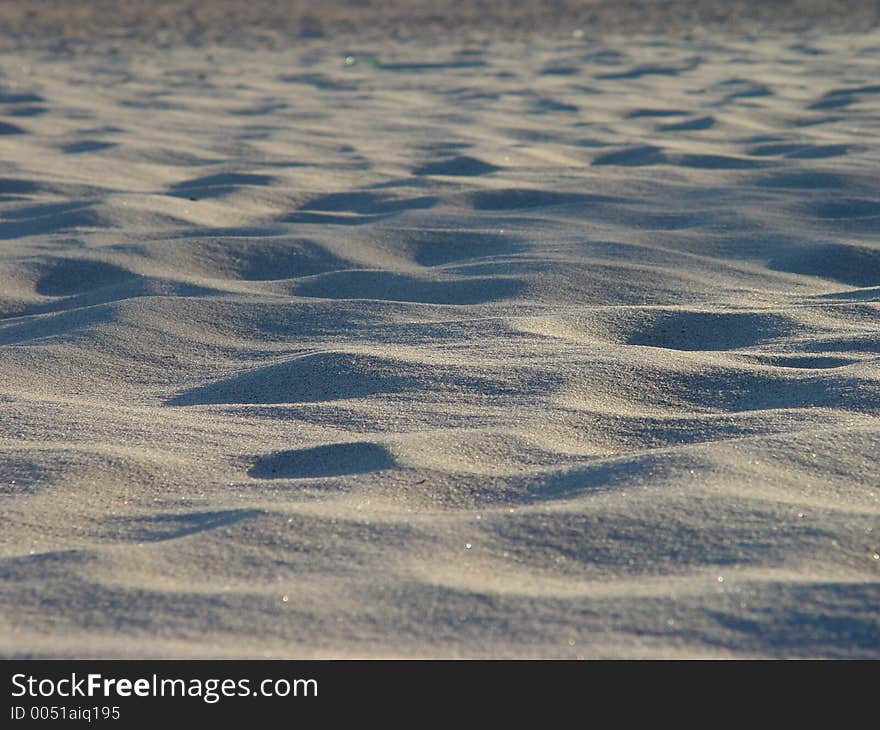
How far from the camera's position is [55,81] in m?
6.10

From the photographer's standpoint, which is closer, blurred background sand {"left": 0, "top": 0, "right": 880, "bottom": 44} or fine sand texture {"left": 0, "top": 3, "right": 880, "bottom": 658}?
fine sand texture {"left": 0, "top": 3, "right": 880, "bottom": 658}

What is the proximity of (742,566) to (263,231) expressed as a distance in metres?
1.95

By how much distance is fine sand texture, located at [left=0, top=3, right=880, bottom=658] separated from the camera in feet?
3.93

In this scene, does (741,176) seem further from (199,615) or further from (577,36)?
(577,36)

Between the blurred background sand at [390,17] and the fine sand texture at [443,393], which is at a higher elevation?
the blurred background sand at [390,17]

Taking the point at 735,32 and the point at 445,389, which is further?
the point at 735,32

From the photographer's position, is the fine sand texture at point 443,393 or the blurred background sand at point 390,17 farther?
the blurred background sand at point 390,17

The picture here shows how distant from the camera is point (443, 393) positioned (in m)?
1.86

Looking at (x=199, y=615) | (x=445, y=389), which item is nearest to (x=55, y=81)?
(x=445, y=389)

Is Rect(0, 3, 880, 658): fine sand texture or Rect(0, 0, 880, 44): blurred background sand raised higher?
Rect(0, 0, 880, 44): blurred background sand

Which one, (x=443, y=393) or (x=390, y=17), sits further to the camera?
(x=390, y=17)

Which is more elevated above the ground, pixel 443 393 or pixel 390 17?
pixel 390 17

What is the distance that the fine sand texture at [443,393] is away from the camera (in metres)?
1.20
